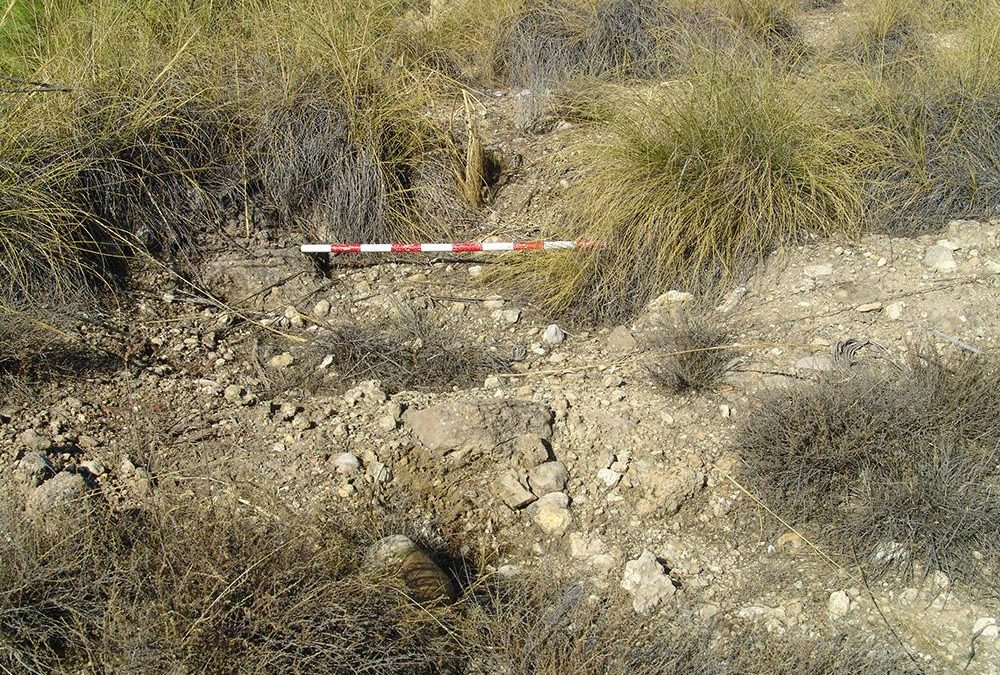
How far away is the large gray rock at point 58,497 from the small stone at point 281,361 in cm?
107

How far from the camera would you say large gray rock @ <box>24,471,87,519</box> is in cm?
308

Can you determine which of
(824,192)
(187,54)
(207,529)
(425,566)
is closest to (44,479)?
(207,529)

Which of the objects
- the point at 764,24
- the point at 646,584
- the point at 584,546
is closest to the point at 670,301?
the point at 584,546

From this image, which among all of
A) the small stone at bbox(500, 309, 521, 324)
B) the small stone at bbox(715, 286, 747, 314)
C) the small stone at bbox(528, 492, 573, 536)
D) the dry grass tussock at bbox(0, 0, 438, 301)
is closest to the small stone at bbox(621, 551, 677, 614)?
the small stone at bbox(528, 492, 573, 536)

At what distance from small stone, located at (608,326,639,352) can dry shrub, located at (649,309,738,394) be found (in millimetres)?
156

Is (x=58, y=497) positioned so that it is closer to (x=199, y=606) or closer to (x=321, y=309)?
(x=199, y=606)

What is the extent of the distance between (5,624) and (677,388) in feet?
8.32

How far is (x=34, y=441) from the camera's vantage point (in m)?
→ 3.59

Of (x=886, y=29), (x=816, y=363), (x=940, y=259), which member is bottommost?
(x=816, y=363)

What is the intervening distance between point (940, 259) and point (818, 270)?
54cm

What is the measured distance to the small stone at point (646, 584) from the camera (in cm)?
317

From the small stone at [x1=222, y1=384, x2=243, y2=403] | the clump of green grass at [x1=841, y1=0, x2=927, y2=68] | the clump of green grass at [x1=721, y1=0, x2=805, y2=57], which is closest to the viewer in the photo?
the small stone at [x1=222, y1=384, x2=243, y2=403]

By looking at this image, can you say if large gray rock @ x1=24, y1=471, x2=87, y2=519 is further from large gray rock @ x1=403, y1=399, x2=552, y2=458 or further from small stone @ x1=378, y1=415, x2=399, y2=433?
large gray rock @ x1=403, y1=399, x2=552, y2=458

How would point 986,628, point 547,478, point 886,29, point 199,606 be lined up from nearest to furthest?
point 199,606 → point 986,628 → point 547,478 → point 886,29
